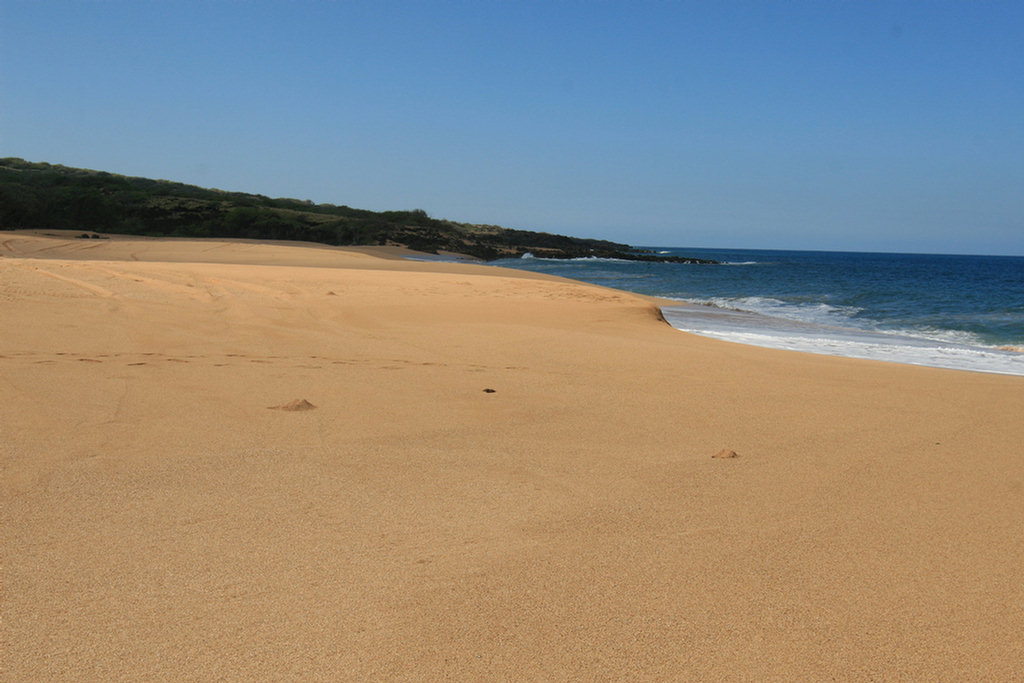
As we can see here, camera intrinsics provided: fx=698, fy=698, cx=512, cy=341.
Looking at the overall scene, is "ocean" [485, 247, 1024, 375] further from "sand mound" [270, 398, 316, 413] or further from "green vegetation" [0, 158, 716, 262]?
"green vegetation" [0, 158, 716, 262]

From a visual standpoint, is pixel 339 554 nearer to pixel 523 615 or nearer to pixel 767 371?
pixel 523 615

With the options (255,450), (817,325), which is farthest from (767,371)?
(817,325)

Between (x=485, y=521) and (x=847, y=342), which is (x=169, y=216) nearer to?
(x=847, y=342)

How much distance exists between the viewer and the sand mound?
3.91m

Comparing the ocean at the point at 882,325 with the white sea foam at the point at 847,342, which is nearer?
the white sea foam at the point at 847,342

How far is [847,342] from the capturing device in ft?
35.2

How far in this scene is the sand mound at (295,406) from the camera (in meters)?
3.91

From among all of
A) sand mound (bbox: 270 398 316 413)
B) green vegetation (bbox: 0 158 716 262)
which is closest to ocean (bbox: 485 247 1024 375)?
sand mound (bbox: 270 398 316 413)

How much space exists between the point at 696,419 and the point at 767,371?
6.62 ft

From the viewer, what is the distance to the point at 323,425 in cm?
367

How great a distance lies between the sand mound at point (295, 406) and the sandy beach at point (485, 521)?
47 mm

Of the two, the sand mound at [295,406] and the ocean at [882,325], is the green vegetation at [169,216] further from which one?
the sand mound at [295,406]

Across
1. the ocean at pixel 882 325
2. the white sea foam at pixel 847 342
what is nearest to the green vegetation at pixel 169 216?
the ocean at pixel 882 325

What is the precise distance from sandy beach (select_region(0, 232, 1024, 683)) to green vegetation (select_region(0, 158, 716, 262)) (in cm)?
3287
